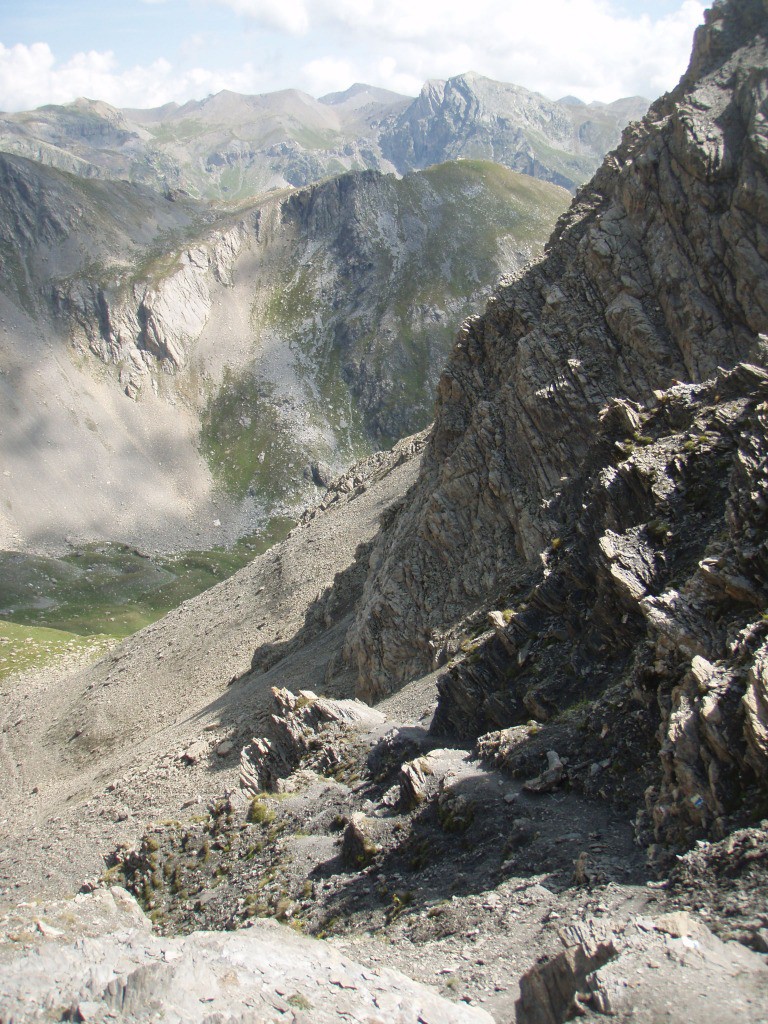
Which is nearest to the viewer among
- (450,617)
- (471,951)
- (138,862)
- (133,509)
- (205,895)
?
(471,951)

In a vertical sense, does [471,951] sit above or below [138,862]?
above

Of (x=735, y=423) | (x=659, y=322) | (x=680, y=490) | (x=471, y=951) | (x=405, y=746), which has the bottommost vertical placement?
(x=405, y=746)

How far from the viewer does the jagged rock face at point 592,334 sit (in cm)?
4172

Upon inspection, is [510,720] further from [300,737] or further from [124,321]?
[124,321]

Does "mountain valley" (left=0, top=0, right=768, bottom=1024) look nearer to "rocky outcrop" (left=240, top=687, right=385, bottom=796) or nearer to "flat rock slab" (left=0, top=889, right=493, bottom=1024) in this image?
"flat rock slab" (left=0, top=889, right=493, bottom=1024)

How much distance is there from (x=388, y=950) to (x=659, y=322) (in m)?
37.1

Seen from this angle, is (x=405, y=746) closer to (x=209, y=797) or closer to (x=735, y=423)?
(x=209, y=797)

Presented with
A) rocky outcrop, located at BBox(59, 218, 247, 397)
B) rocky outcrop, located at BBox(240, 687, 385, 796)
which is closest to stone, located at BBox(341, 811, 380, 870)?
rocky outcrop, located at BBox(240, 687, 385, 796)

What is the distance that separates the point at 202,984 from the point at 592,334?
129ft

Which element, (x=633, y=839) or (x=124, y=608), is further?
(x=124, y=608)

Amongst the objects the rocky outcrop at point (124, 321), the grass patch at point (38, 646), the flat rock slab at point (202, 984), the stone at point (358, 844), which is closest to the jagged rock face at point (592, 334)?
the stone at point (358, 844)

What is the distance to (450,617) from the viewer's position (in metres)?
43.5

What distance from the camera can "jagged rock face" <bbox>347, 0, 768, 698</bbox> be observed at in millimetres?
41719

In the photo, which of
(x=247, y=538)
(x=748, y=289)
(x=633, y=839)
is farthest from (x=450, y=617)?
(x=247, y=538)
